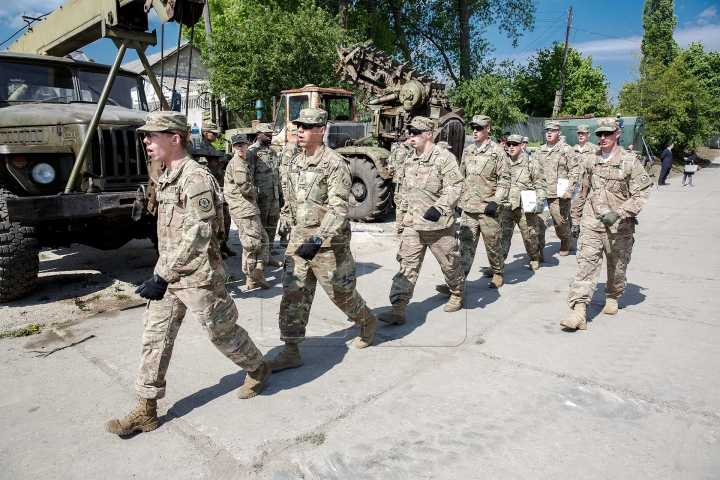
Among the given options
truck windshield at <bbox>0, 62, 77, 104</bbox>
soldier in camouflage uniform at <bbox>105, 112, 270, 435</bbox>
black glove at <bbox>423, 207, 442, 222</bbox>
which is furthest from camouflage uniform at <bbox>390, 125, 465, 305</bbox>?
truck windshield at <bbox>0, 62, 77, 104</bbox>

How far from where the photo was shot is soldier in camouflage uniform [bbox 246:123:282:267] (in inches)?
246

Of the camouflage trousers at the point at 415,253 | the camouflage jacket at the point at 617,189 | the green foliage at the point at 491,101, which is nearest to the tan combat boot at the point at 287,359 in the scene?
the camouflage trousers at the point at 415,253

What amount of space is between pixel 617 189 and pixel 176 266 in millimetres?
4052

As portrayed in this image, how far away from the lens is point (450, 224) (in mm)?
4758

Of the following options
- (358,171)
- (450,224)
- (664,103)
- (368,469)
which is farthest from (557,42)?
(368,469)

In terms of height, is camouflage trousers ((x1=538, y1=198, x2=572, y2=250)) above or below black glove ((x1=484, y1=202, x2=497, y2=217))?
below

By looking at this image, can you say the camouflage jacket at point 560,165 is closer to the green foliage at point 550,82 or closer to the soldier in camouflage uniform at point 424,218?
the soldier in camouflage uniform at point 424,218

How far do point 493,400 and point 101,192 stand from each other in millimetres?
4428

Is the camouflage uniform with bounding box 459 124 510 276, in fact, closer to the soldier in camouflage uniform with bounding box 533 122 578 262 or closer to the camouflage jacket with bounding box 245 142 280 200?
the soldier in camouflage uniform with bounding box 533 122 578 262

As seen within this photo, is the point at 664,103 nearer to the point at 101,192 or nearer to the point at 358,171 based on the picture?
the point at 358,171

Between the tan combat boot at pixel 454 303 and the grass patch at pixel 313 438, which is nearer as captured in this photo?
the grass patch at pixel 313 438

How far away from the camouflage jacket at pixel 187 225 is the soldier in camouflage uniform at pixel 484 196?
136 inches

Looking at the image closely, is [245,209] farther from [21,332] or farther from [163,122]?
[163,122]

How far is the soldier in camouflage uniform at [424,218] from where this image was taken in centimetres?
475
